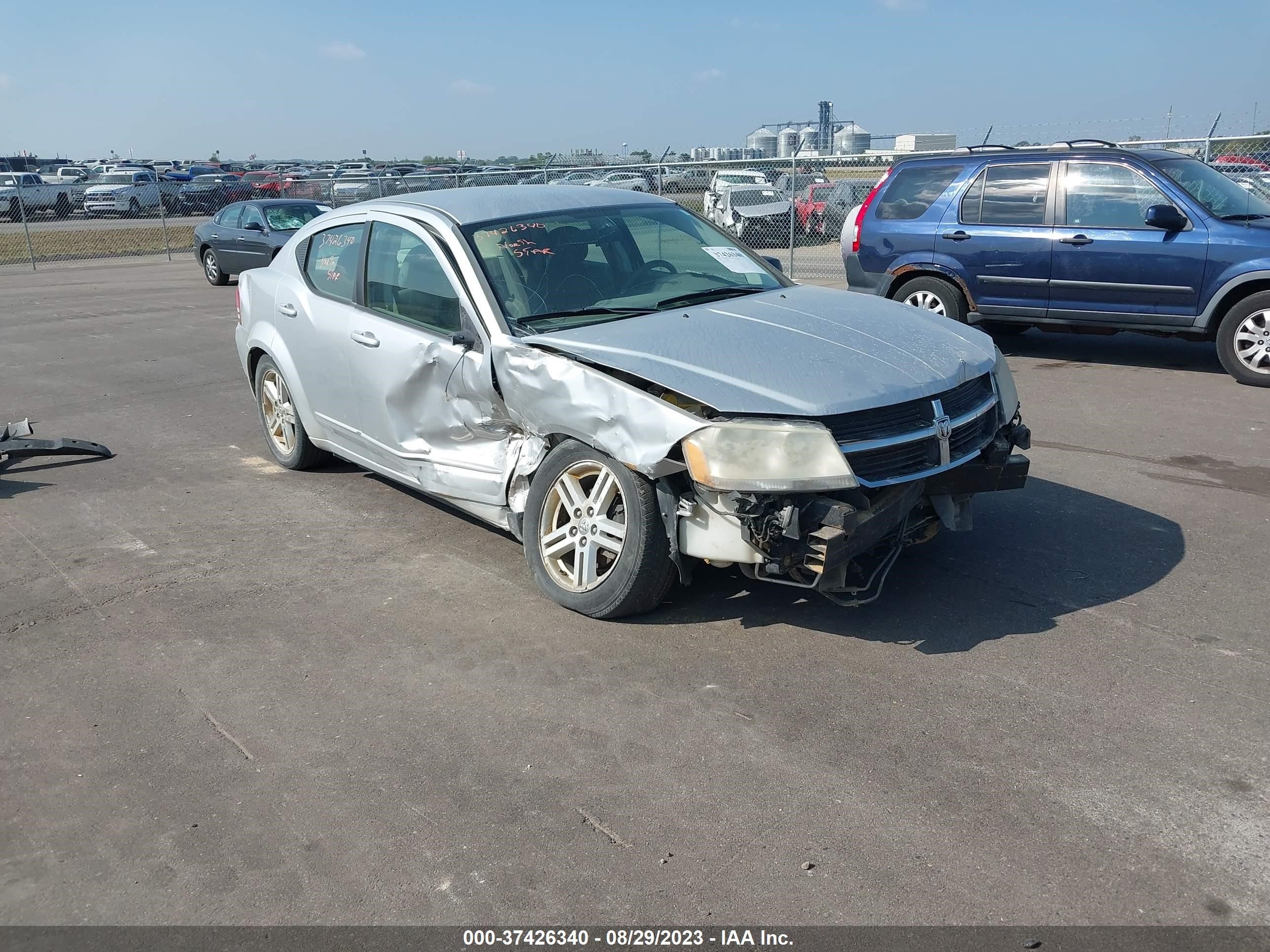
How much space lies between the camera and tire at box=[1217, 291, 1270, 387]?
8.77 m

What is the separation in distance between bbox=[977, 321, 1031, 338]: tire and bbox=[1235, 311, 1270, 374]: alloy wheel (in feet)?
8.60

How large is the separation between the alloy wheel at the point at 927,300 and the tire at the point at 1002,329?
1074 mm

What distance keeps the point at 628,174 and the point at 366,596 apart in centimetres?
1939

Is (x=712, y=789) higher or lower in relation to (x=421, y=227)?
lower

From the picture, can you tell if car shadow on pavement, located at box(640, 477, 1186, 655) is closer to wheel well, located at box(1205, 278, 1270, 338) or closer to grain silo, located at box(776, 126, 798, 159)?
wheel well, located at box(1205, 278, 1270, 338)

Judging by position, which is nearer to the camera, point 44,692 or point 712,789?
point 712,789

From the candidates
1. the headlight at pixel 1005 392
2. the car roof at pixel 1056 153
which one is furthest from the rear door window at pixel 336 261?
the car roof at pixel 1056 153

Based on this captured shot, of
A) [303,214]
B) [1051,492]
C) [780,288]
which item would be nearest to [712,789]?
[780,288]

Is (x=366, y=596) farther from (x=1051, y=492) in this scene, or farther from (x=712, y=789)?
(x=1051, y=492)

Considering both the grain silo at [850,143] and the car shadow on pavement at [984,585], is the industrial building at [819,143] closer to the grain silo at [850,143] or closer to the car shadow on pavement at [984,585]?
the grain silo at [850,143]

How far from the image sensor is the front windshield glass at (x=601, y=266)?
16.9 ft

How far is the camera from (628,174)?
23.2 metres

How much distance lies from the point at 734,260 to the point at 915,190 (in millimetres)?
5358

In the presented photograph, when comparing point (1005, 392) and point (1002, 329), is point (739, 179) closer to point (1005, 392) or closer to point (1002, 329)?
point (1002, 329)
